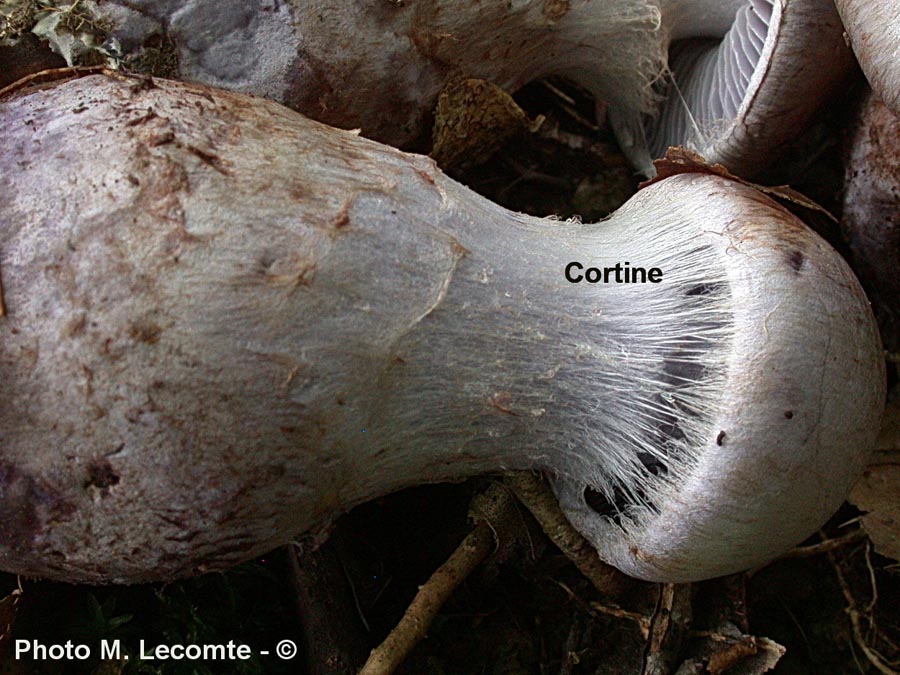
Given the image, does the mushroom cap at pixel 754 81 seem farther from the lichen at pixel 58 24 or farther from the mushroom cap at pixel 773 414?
the lichen at pixel 58 24

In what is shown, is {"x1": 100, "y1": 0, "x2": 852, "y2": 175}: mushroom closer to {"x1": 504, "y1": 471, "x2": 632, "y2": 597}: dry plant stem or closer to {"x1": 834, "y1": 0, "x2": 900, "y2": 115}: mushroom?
{"x1": 834, "y1": 0, "x2": 900, "y2": 115}: mushroom

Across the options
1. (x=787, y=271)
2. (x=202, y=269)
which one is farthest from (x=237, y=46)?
(x=787, y=271)

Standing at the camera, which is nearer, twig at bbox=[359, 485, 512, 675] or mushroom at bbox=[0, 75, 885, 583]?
mushroom at bbox=[0, 75, 885, 583]

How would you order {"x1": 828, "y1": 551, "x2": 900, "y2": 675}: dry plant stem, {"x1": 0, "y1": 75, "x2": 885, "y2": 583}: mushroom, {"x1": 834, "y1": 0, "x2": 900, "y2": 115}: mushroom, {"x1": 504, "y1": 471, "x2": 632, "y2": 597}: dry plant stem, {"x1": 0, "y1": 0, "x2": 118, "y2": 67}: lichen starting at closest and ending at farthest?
1. {"x1": 0, "y1": 75, "x2": 885, "y2": 583}: mushroom
2. {"x1": 834, "y1": 0, "x2": 900, "y2": 115}: mushroom
3. {"x1": 0, "y1": 0, "x2": 118, "y2": 67}: lichen
4. {"x1": 504, "y1": 471, "x2": 632, "y2": 597}: dry plant stem
5. {"x1": 828, "y1": 551, "x2": 900, "y2": 675}: dry plant stem

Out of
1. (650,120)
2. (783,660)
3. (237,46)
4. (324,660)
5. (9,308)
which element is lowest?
(783,660)

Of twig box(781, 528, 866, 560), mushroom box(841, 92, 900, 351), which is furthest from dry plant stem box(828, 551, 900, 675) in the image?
mushroom box(841, 92, 900, 351)

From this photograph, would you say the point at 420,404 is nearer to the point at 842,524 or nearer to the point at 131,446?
the point at 131,446

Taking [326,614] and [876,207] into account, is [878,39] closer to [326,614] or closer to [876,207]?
[876,207]
